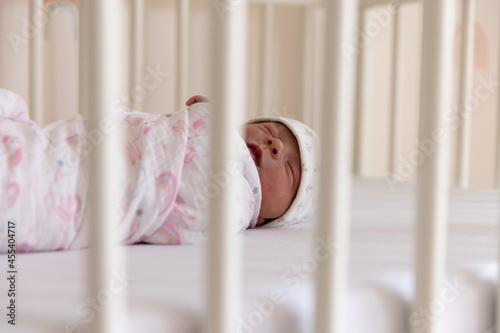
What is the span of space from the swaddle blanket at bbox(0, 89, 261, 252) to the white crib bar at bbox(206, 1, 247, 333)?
0.51 feet

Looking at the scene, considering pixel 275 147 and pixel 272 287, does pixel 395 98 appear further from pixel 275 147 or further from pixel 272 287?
pixel 272 287

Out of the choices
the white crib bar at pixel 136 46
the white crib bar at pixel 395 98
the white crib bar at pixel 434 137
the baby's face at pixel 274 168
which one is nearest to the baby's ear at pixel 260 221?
the baby's face at pixel 274 168

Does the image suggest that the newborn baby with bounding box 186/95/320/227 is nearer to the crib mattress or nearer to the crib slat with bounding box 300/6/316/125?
the crib mattress

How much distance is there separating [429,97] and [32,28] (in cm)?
96

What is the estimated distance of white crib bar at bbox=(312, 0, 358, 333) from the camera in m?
0.43

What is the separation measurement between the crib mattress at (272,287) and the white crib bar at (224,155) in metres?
0.02

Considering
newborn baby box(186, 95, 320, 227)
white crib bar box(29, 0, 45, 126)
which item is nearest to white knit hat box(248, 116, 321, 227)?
newborn baby box(186, 95, 320, 227)

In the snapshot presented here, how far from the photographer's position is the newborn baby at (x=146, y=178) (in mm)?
587

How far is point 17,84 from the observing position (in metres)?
1.35

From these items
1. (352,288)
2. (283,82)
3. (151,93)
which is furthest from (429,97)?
(283,82)

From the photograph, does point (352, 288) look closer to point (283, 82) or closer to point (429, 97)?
point (429, 97)

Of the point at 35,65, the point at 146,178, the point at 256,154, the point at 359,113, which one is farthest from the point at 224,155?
the point at 359,113

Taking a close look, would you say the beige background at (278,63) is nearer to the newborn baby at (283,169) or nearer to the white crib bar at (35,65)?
the white crib bar at (35,65)

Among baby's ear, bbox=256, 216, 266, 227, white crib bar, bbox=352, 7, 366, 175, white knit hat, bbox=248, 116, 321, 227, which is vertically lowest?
baby's ear, bbox=256, 216, 266, 227
